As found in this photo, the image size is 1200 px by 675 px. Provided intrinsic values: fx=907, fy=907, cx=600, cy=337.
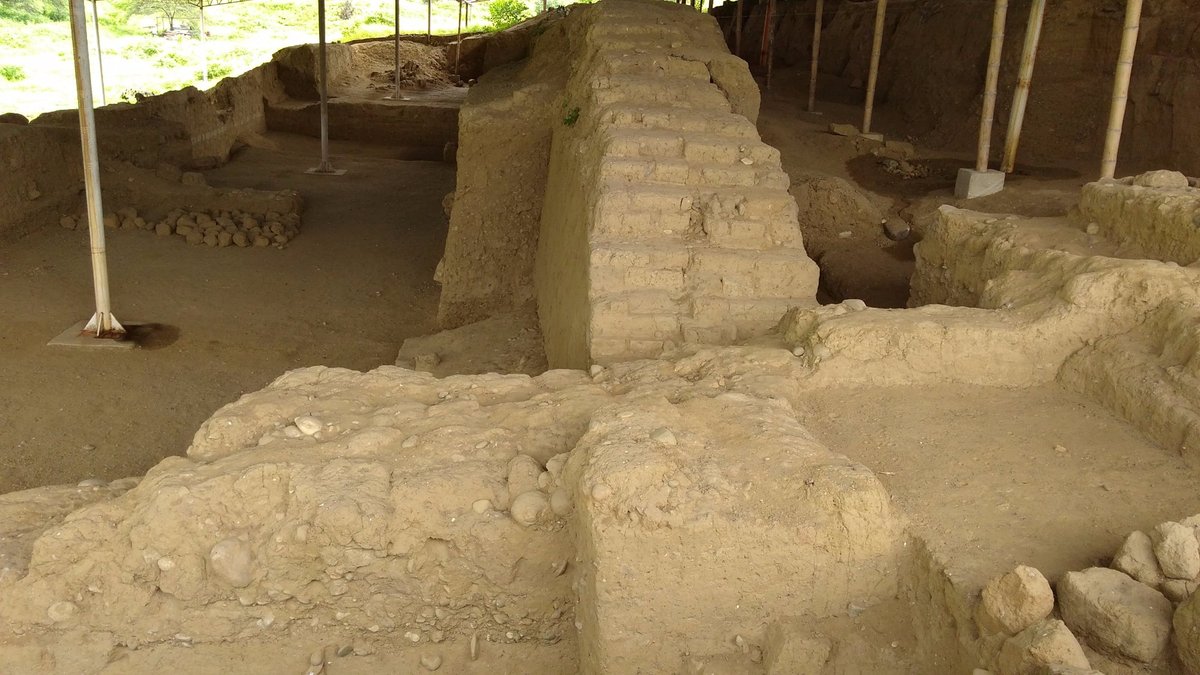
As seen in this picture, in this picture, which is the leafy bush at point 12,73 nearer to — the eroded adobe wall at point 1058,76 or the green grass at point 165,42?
the green grass at point 165,42

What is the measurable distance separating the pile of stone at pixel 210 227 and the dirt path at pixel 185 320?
0.50 ft

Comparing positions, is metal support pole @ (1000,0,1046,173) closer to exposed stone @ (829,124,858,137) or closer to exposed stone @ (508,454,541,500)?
exposed stone @ (829,124,858,137)

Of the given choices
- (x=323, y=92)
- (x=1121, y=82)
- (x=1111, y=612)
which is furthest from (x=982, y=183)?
(x=323, y=92)

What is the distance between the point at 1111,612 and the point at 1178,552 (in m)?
0.24

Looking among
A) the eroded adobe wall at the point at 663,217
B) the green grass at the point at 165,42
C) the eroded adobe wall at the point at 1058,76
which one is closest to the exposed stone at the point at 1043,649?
the eroded adobe wall at the point at 663,217

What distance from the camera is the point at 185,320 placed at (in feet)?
24.9

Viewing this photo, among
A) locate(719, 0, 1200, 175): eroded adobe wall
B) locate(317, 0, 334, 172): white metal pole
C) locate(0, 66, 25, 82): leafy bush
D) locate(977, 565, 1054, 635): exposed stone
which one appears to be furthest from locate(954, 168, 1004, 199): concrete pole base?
locate(0, 66, 25, 82): leafy bush

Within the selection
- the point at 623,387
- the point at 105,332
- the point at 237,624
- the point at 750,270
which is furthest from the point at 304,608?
the point at 105,332

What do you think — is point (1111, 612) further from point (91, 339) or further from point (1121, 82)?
point (91, 339)

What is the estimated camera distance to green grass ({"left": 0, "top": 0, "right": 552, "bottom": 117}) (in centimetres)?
2025

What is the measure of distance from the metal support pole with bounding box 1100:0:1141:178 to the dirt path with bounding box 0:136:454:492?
5.59 metres

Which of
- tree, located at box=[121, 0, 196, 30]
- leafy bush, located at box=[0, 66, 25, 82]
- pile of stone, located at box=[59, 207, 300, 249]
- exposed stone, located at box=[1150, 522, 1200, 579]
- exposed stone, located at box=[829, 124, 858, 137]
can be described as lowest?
pile of stone, located at box=[59, 207, 300, 249]

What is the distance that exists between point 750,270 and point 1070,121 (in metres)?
7.84

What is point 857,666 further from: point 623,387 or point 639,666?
point 623,387
